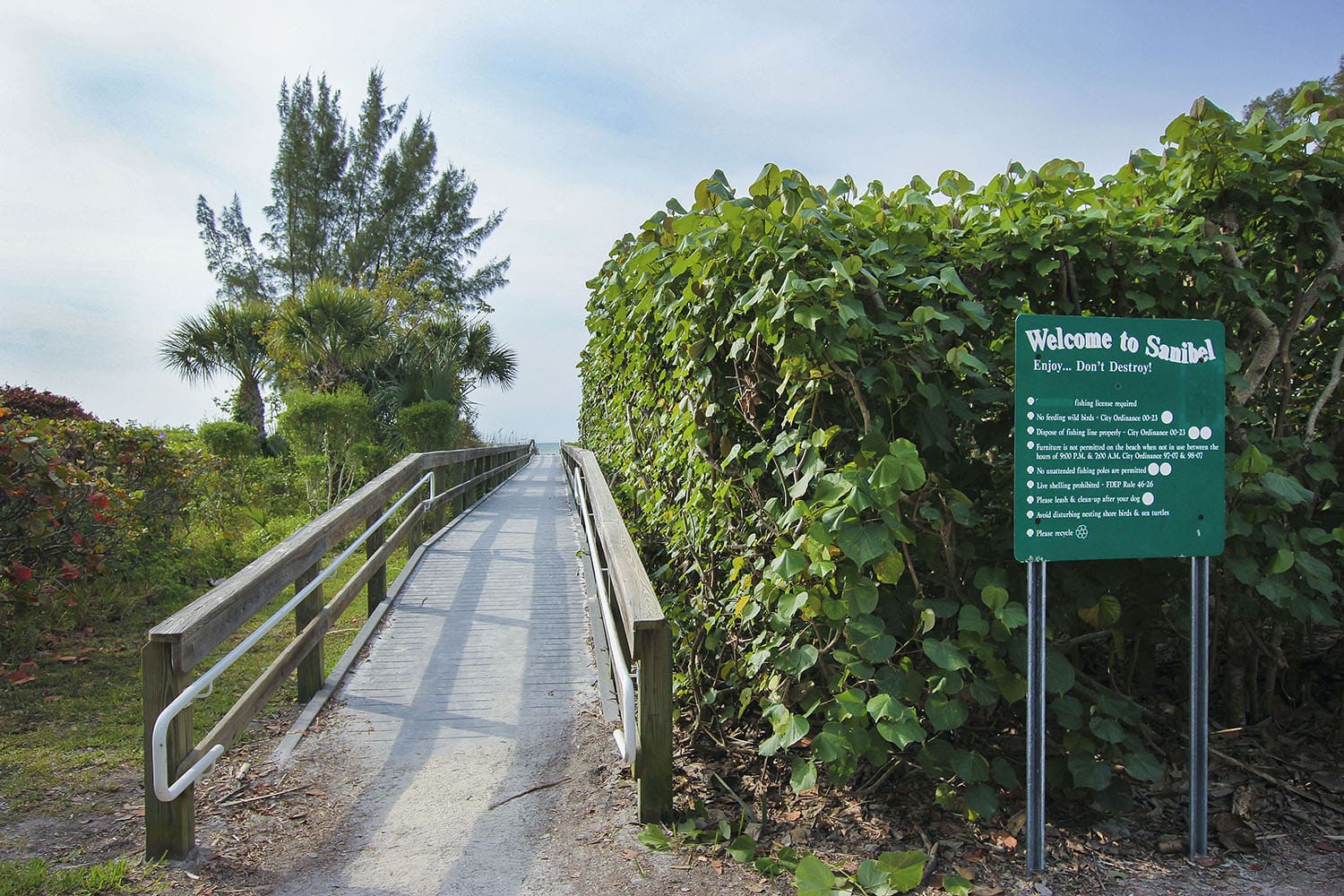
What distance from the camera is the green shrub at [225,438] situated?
1599 cm

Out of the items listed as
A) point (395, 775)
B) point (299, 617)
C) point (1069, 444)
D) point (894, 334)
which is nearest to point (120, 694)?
point (299, 617)

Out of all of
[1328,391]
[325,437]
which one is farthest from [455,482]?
[1328,391]

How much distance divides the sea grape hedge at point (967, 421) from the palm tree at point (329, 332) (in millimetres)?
16082

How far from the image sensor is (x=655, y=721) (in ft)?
9.52

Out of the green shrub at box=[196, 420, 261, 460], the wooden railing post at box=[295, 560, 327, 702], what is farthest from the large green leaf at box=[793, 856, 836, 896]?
the green shrub at box=[196, 420, 261, 460]

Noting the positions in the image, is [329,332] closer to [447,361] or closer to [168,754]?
[447,361]

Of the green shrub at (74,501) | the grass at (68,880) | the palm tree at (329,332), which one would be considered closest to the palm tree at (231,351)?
the palm tree at (329,332)

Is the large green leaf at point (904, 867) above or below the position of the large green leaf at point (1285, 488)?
below

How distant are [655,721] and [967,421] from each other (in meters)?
1.46

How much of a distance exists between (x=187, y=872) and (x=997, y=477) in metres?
3.00

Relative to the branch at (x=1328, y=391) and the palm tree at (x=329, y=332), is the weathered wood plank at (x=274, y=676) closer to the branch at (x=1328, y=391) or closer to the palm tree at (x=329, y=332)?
the branch at (x=1328, y=391)

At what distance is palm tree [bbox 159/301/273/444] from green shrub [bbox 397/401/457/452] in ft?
32.6

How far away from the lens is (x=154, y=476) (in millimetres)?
7277

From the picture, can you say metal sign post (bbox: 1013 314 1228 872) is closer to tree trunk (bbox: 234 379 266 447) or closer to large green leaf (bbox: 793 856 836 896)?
large green leaf (bbox: 793 856 836 896)
